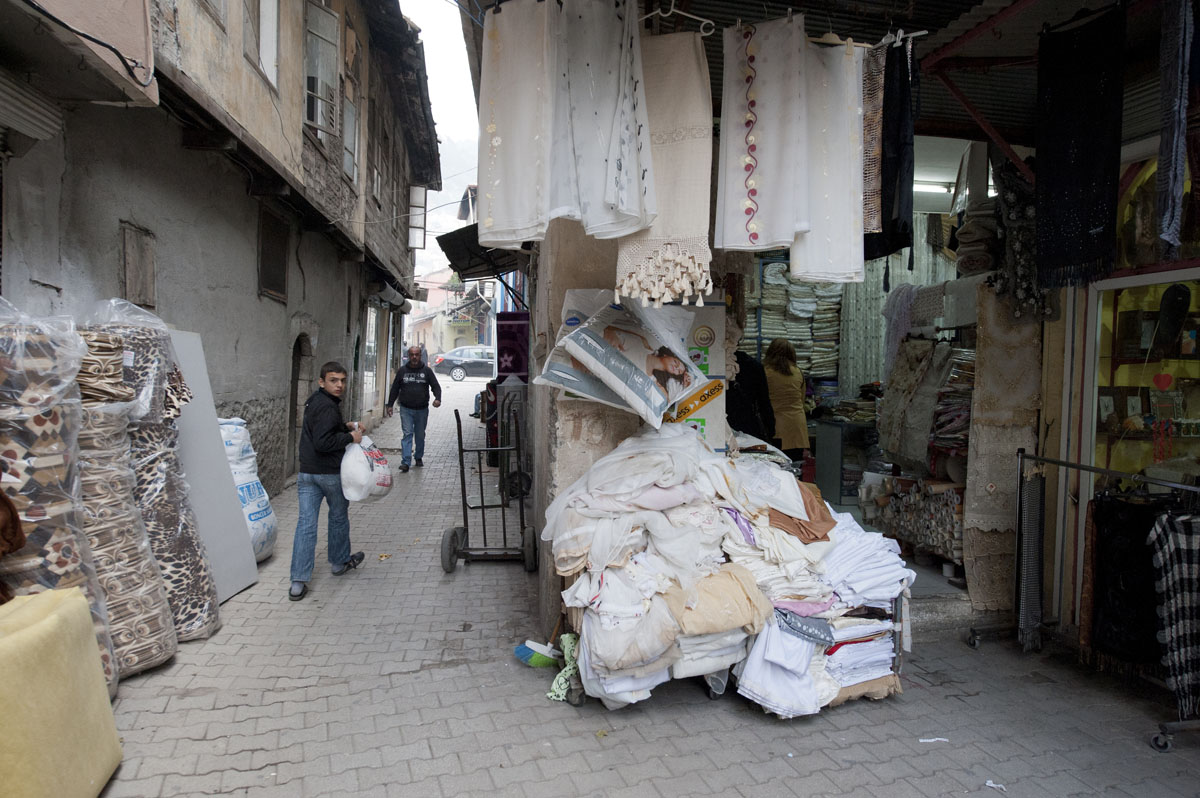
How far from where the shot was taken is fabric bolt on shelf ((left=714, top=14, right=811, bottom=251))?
3.17m

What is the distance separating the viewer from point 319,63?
31.3 ft

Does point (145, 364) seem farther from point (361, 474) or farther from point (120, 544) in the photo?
point (361, 474)

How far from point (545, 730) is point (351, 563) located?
309cm

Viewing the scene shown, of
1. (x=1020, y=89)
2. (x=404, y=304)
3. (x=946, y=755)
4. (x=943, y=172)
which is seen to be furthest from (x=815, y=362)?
(x=404, y=304)

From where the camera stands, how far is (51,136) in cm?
421

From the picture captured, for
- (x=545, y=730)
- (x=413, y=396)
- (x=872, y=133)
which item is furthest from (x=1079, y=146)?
(x=413, y=396)

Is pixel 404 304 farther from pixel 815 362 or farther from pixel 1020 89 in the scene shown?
pixel 1020 89

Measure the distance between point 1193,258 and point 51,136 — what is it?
6.91 m

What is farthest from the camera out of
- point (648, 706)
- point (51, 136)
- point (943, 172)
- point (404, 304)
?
point (404, 304)

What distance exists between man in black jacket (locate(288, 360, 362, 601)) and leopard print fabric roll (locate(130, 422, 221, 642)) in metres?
0.81

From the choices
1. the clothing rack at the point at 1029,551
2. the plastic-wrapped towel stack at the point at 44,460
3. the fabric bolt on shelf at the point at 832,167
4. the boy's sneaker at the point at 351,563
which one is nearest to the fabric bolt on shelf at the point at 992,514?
the clothing rack at the point at 1029,551

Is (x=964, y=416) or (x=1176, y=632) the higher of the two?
(x=964, y=416)

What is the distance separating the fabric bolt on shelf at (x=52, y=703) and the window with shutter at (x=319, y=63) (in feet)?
27.4

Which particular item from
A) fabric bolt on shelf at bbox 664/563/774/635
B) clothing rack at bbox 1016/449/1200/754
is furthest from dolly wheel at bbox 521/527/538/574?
clothing rack at bbox 1016/449/1200/754
